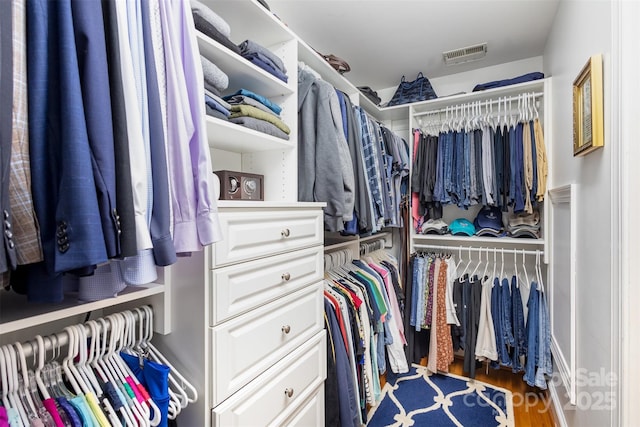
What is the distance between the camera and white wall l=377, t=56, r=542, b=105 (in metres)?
2.30

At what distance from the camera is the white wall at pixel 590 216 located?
38.8 inches

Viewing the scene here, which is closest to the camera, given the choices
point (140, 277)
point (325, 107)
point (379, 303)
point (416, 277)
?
point (140, 277)

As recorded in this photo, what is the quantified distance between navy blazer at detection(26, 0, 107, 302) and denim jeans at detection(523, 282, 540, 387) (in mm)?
2368

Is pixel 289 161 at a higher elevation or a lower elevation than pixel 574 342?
higher

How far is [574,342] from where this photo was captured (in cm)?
138

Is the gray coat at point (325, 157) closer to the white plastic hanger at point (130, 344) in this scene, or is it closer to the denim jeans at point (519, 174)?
the white plastic hanger at point (130, 344)

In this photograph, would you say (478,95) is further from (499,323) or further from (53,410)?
(53,410)

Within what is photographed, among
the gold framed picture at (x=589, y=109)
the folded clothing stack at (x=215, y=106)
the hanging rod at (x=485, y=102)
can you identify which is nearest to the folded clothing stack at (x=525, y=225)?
the hanging rod at (x=485, y=102)

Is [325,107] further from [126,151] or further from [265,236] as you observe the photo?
[126,151]

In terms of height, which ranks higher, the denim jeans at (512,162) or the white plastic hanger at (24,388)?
the denim jeans at (512,162)

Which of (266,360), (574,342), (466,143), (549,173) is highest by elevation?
(466,143)

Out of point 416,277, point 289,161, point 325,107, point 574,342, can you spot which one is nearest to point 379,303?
point 416,277

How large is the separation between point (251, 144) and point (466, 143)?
169 cm

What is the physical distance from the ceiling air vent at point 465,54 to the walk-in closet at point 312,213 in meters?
0.01
